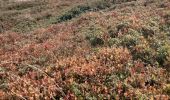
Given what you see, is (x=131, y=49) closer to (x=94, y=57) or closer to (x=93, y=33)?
(x=94, y=57)

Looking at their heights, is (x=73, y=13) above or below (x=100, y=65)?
below

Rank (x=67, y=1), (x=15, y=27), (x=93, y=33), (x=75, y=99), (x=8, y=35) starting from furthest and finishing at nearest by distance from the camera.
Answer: (x=67, y=1), (x=15, y=27), (x=8, y=35), (x=93, y=33), (x=75, y=99)

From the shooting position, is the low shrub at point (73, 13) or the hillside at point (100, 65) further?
the low shrub at point (73, 13)

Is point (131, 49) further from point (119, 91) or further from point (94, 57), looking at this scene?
point (119, 91)

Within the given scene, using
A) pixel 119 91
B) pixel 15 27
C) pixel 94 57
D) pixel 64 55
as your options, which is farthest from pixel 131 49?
pixel 15 27

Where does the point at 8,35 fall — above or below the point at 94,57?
below

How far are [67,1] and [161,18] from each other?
29378mm

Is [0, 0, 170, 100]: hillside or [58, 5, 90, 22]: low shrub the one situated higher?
[0, 0, 170, 100]: hillside

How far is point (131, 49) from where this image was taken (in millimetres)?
15555

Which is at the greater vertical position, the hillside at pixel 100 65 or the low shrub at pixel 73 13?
the hillside at pixel 100 65

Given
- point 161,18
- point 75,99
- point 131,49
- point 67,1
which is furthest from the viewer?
point 67,1

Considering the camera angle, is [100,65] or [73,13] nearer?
[100,65]

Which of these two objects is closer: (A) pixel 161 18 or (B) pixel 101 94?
(B) pixel 101 94

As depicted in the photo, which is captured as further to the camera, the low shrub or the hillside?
the low shrub
